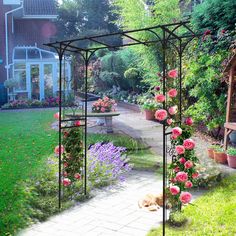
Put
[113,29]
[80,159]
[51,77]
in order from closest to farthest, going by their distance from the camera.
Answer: [80,159] → [51,77] → [113,29]

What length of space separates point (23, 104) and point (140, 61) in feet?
19.2

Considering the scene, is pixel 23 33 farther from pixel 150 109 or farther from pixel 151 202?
pixel 151 202

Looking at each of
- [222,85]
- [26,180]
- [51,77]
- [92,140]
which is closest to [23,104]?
[51,77]

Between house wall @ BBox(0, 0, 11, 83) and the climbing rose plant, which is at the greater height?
house wall @ BBox(0, 0, 11, 83)

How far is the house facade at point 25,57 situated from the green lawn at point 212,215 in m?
14.9

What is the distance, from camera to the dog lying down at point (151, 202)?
170 inches

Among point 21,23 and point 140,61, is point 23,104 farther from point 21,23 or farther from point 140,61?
point 21,23

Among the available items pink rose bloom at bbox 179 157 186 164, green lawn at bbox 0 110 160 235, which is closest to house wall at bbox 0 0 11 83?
green lawn at bbox 0 110 160 235

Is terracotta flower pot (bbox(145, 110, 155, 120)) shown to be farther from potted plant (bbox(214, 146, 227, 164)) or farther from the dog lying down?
the dog lying down

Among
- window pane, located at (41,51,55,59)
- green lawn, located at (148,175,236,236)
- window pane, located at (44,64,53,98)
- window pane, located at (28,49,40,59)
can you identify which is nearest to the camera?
green lawn, located at (148,175,236,236)

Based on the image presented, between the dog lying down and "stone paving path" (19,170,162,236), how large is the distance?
2.7 inches

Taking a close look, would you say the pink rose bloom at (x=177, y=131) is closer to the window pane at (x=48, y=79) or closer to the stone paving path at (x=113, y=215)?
the stone paving path at (x=113, y=215)

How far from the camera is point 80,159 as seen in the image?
15.7 feet

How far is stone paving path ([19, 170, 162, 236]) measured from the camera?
144 inches
